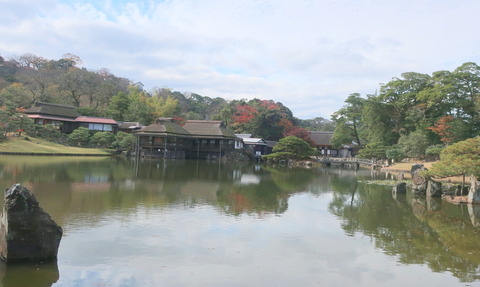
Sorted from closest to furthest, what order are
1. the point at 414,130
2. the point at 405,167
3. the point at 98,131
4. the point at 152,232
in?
the point at 152,232
the point at 405,167
the point at 414,130
the point at 98,131

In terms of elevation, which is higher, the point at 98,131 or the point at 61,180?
the point at 98,131

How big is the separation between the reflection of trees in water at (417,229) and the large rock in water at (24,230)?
738 centimetres

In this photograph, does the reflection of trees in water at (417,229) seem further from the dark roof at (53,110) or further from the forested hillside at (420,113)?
the dark roof at (53,110)

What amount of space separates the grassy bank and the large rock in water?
97.2 feet

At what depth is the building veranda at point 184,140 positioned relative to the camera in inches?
1590

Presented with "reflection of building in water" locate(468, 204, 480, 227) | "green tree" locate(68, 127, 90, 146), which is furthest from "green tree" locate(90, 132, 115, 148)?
"reflection of building in water" locate(468, 204, 480, 227)

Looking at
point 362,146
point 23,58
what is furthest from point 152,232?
point 23,58

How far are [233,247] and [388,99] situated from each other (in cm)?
4112

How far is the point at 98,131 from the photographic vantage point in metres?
45.0

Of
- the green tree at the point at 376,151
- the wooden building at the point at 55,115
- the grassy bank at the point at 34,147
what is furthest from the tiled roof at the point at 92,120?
the green tree at the point at 376,151

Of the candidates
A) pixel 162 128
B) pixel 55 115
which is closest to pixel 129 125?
pixel 55 115

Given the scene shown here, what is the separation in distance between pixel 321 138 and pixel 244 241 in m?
50.7

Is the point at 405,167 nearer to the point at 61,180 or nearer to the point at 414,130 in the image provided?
the point at 414,130

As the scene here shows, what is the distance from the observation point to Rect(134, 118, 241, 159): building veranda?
40375mm
